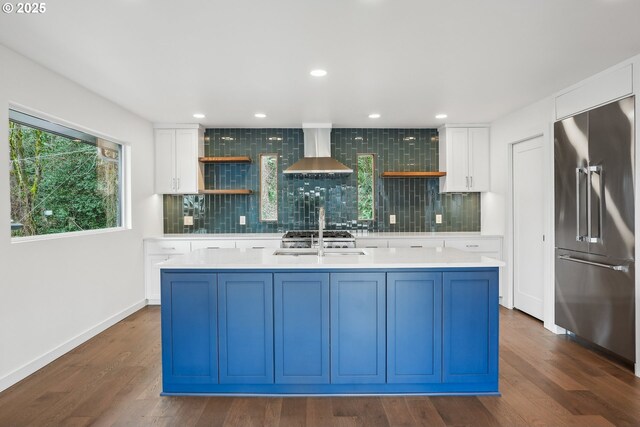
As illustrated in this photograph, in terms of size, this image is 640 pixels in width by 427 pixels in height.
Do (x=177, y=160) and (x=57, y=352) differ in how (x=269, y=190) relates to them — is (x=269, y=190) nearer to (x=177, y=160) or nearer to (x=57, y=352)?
(x=177, y=160)

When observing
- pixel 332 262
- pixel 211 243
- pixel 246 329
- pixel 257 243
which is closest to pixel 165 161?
pixel 211 243

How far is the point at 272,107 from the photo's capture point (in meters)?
4.65

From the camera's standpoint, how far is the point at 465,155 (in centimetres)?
561

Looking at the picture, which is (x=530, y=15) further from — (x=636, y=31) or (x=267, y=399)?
(x=267, y=399)

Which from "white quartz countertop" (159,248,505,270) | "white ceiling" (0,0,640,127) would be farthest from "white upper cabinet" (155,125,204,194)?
"white quartz countertop" (159,248,505,270)

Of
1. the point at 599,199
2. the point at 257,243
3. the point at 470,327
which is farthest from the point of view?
the point at 257,243

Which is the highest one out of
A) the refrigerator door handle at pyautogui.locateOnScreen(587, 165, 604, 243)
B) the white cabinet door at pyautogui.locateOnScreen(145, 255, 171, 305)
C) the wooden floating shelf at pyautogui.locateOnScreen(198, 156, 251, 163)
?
the wooden floating shelf at pyautogui.locateOnScreen(198, 156, 251, 163)

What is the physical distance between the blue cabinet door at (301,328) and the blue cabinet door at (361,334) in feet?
0.22

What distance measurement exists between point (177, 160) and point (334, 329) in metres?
3.73

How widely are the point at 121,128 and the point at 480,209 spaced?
4815 mm

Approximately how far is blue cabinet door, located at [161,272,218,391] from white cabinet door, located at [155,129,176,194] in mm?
3048

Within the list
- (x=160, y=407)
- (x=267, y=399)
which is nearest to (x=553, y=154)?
(x=267, y=399)

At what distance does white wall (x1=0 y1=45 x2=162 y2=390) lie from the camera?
295 cm

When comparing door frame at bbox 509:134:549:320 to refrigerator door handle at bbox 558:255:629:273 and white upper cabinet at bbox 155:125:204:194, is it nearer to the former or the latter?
refrigerator door handle at bbox 558:255:629:273
